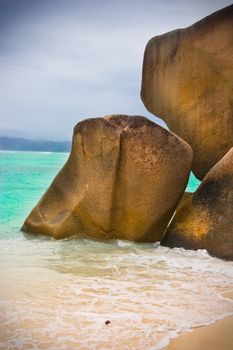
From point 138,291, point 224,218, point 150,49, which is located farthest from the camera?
point 150,49

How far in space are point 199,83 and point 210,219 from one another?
2.54 m

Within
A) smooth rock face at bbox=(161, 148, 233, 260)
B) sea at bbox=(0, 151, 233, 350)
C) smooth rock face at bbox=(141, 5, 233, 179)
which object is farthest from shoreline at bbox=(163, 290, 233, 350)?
smooth rock face at bbox=(141, 5, 233, 179)

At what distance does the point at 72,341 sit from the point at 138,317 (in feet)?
1.81

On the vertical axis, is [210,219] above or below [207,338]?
above

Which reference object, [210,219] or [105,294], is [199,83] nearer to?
[210,219]

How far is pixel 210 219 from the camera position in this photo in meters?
5.13

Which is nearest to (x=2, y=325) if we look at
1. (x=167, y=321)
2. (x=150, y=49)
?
(x=167, y=321)

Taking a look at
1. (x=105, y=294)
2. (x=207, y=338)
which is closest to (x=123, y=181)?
(x=105, y=294)

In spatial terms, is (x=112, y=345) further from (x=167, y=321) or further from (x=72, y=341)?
(x=167, y=321)

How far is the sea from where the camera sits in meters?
2.61

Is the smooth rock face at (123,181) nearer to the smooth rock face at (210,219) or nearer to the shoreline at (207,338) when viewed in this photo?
the smooth rock face at (210,219)

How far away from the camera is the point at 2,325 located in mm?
2746

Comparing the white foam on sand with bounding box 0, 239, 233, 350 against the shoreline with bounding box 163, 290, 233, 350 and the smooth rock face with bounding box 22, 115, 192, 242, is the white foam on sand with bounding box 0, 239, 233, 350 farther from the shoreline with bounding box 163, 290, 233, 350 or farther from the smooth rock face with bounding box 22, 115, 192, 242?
the smooth rock face with bounding box 22, 115, 192, 242

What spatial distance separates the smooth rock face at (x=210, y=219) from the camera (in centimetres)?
494
